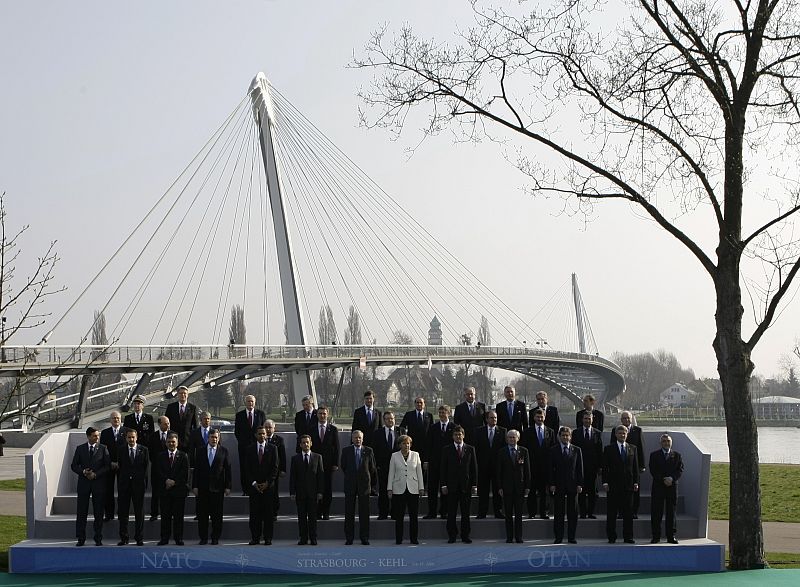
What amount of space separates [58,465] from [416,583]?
484cm

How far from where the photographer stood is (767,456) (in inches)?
1623

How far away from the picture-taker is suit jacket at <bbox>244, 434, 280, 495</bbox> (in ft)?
37.1

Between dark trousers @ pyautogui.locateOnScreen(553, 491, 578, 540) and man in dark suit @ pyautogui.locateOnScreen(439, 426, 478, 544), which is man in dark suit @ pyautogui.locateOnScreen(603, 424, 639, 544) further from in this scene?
man in dark suit @ pyautogui.locateOnScreen(439, 426, 478, 544)

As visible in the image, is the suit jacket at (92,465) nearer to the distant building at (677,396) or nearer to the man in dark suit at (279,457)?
the man in dark suit at (279,457)

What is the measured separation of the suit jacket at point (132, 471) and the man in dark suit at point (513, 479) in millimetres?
3976

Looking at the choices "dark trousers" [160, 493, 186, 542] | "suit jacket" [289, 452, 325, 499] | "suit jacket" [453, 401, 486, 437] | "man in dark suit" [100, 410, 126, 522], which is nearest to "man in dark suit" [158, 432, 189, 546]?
"dark trousers" [160, 493, 186, 542]

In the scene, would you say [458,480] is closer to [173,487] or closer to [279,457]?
[279,457]

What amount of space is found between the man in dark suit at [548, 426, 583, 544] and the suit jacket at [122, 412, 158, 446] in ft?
15.5

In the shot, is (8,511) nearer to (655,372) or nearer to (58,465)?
(58,465)

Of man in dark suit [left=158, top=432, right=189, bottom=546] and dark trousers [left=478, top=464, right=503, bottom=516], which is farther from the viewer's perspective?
dark trousers [left=478, top=464, right=503, bottom=516]

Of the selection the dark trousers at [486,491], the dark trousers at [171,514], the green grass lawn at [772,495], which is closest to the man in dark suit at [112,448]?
the dark trousers at [171,514]

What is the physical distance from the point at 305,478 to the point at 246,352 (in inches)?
1129

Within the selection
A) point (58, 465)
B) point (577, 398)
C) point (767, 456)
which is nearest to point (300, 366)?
point (767, 456)

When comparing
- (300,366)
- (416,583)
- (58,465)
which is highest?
(300,366)
